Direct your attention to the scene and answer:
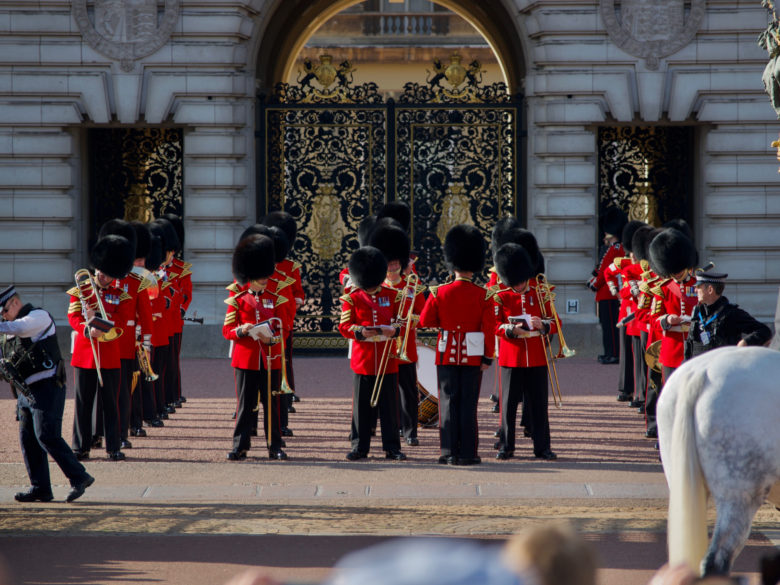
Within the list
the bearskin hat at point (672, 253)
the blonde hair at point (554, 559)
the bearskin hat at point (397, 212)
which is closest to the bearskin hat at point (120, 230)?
the bearskin hat at point (397, 212)

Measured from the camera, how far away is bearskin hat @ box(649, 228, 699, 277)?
8.30m

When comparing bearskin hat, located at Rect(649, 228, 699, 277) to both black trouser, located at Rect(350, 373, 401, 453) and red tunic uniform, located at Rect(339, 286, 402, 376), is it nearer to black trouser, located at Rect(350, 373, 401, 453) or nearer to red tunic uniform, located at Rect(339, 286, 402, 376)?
red tunic uniform, located at Rect(339, 286, 402, 376)

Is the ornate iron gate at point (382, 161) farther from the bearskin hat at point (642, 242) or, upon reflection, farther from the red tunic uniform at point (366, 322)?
the red tunic uniform at point (366, 322)

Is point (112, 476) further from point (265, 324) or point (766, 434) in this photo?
point (766, 434)

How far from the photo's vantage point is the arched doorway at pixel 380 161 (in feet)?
45.2

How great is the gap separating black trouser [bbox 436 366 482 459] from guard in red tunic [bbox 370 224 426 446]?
0.64 metres

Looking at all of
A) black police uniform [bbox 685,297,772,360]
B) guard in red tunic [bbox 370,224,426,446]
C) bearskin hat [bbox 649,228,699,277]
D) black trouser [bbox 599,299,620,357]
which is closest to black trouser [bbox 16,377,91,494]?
guard in red tunic [bbox 370,224,426,446]

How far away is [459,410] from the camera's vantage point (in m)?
7.80

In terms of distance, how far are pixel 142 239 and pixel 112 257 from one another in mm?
1507

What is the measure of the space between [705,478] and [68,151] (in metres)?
10.6

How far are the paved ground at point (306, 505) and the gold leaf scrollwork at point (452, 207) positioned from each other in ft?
15.4

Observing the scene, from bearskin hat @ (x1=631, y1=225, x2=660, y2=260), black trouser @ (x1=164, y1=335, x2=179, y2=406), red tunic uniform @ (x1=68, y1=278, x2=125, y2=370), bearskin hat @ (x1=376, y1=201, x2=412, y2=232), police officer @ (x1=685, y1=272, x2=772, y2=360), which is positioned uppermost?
bearskin hat @ (x1=376, y1=201, x2=412, y2=232)

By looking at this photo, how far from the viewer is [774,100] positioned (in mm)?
6527

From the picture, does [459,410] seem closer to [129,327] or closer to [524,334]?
[524,334]
